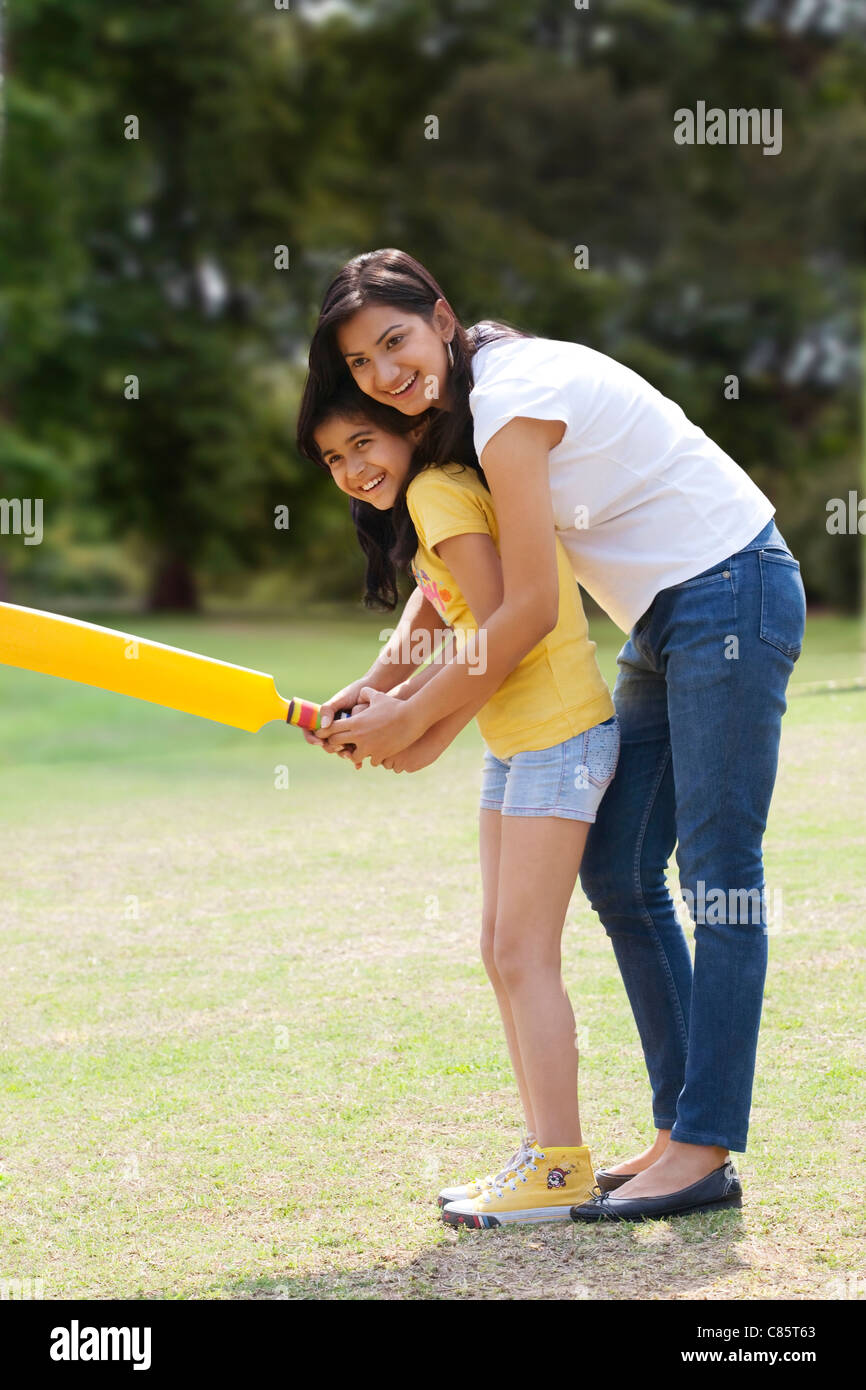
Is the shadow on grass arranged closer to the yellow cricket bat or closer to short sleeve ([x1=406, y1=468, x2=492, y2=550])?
the yellow cricket bat

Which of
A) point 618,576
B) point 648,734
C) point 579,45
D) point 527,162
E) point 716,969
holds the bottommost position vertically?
point 716,969

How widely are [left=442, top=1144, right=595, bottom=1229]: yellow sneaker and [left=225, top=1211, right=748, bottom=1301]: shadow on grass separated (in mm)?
26

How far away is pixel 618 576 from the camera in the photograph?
113 inches

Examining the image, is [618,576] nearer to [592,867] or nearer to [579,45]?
[592,867]

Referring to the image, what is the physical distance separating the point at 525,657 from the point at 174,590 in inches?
1171

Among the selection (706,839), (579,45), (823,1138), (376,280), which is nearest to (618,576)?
(706,839)

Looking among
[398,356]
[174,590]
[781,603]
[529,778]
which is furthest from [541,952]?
Result: [174,590]

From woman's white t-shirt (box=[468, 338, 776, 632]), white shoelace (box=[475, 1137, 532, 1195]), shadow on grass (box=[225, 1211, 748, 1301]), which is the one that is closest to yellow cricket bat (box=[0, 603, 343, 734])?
woman's white t-shirt (box=[468, 338, 776, 632])

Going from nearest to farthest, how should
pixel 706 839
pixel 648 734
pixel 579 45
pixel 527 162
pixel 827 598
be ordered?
pixel 706 839 → pixel 648 734 → pixel 827 598 → pixel 527 162 → pixel 579 45

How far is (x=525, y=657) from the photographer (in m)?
2.88

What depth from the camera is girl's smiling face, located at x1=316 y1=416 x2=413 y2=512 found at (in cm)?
297

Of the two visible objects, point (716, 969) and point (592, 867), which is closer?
point (716, 969)

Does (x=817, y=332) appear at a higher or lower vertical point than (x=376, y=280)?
higher
